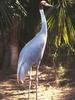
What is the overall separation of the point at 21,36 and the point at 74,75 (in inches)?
68.0

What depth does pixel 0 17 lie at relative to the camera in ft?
25.4

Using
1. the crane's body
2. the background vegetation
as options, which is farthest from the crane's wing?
the background vegetation

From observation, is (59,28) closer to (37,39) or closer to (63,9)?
(63,9)

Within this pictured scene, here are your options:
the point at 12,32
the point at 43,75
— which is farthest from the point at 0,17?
the point at 43,75

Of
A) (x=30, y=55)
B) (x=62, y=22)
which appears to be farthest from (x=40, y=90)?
(x=30, y=55)

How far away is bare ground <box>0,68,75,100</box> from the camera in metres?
7.76

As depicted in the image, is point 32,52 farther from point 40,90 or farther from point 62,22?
point 40,90

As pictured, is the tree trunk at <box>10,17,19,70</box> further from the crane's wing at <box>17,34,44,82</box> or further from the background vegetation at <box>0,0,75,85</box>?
the crane's wing at <box>17,34,44,82</box>

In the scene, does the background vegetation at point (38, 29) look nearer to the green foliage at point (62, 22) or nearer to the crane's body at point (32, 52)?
the green foliage at point (62, 22)

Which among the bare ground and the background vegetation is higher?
the background vegetation

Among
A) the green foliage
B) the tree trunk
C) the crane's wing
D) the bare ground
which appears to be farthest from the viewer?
the tree trunk

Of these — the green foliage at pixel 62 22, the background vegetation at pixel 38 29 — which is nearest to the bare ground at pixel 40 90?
the background vegetation at pixel 38 29

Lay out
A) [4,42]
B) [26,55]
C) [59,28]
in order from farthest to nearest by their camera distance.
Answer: [4,42], [59,28], [26,55]

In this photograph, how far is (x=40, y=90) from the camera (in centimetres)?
828
